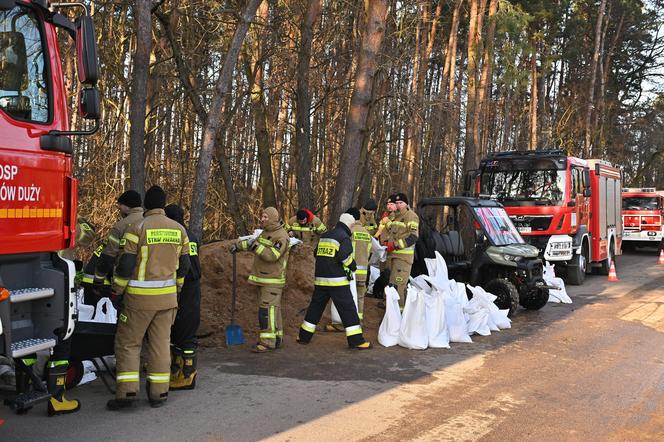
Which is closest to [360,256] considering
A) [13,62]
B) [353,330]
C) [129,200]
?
[353,330]

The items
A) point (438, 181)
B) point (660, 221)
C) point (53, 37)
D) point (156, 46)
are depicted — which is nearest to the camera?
point (53, 37)

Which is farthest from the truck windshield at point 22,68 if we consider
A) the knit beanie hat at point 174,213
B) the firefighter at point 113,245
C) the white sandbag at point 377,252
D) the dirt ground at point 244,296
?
the white sandbag at point 377,252

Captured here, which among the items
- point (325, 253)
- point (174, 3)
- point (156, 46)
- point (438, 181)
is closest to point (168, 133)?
point (156, 46)

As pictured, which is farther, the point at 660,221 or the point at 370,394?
the point at 660,221

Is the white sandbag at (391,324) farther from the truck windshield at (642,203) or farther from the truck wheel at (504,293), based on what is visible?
the truck windshield at (642,203)

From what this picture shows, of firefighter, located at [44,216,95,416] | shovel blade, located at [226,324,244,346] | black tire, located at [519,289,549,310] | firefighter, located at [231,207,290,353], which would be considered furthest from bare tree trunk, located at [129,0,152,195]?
black tire, located at [519,289,549,310]

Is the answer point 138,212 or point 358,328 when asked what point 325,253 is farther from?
point 138,212

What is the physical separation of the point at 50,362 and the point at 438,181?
28.3 m

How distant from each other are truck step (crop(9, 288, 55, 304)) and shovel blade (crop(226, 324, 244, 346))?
12.2 feet

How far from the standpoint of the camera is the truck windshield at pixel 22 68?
14.7ft

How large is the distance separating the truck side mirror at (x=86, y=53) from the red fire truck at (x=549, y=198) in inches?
437

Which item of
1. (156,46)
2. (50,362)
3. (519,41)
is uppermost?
(519,41)

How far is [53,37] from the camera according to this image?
4871 mm

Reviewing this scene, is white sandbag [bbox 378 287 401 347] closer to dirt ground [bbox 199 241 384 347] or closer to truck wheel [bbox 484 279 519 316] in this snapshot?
dirt ground [bbox 199 241 384 347]
